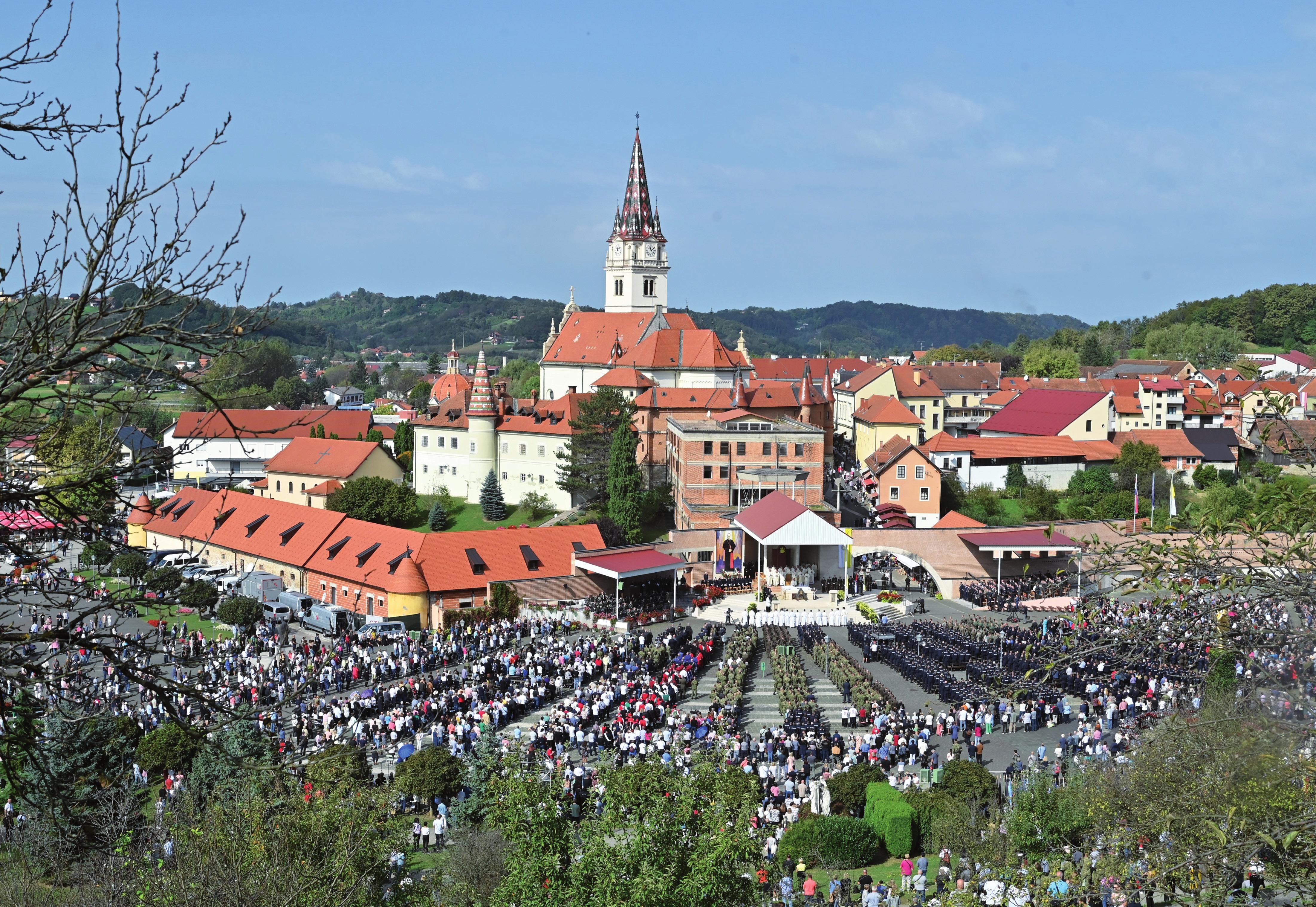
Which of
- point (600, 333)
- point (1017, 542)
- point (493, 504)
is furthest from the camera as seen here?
point (600, 333)

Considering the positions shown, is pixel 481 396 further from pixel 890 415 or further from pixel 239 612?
pixel 239 612

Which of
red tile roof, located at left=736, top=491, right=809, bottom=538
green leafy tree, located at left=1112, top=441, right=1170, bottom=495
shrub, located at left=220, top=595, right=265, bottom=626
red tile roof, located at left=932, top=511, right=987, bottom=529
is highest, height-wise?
green leafy tree, located at left=1112, top=441, right=1170, bottom=495

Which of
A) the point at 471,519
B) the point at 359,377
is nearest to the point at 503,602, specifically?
the point at 471,519

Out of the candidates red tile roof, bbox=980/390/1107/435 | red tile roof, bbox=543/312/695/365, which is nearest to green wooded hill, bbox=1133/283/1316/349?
red tile roof, bbox=980/390/1107/435

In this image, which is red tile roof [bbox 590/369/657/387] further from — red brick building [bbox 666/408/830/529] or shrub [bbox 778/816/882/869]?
shrub [bbox 778/816/882/869]

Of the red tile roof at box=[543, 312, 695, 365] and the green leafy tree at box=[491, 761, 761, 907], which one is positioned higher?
the red tile roof at box=[543, 312, 695, 365]

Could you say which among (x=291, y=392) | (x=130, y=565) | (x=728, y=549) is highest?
(x=291, y=392)
